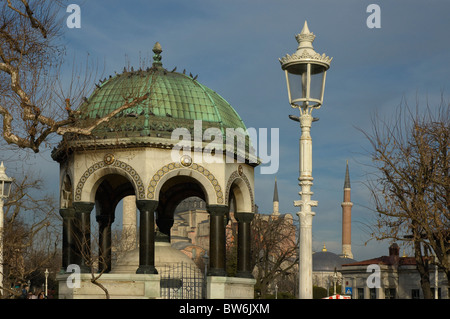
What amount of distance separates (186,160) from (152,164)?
1200 mm

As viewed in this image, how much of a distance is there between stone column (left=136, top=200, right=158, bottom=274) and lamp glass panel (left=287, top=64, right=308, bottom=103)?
39.4 feet

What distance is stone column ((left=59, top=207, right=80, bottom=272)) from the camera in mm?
Result: 24500

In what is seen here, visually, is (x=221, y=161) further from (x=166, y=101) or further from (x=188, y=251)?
(x=188, y=251)

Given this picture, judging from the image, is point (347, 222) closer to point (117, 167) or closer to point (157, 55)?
point (157, 55)

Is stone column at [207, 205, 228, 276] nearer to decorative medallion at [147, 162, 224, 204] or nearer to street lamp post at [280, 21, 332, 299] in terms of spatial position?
decorative medallion at [147, 162, 224, 204]

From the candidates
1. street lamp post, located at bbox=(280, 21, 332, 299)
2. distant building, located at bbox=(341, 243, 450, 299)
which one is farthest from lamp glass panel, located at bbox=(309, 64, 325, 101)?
distant building, located at bbox=(341, 243, 450, 299)

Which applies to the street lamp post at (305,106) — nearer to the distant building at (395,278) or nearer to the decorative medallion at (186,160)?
the decorative medallion at (186,160)

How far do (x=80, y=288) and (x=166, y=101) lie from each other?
24.0 ft

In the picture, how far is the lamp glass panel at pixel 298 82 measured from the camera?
39.4 ft

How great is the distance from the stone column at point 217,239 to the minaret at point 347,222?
433 feet

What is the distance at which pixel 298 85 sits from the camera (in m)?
12.1

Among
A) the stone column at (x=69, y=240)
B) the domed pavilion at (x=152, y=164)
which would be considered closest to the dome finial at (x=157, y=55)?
the domed pavilion at (x=152, y=164)

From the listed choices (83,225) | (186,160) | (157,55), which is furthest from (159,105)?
(83,225)
